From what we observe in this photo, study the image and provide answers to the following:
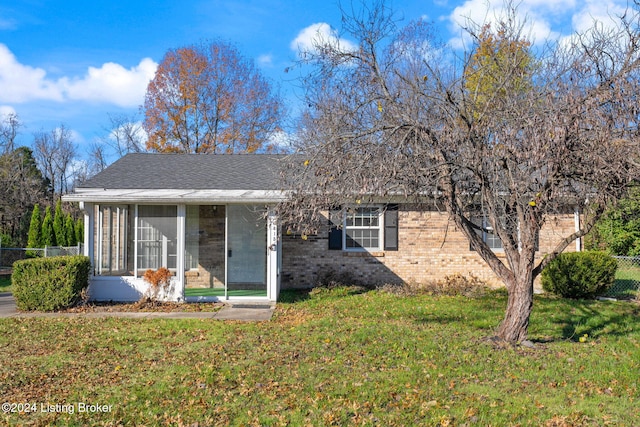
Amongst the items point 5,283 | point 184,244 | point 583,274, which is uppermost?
point 184,244

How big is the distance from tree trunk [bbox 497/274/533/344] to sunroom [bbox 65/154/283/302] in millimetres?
5368

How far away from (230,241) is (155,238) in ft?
5.50

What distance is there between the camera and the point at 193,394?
17.5ft

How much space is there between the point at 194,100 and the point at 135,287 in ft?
59.8

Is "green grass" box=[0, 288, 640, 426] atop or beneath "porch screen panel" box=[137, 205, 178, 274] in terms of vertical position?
beneath

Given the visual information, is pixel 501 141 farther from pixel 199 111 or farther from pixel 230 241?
pixel 199 111

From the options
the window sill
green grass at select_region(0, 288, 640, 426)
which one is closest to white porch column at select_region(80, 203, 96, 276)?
green grass at select_region(0, 288, 640, 426)

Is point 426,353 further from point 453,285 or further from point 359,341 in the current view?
point 453,285

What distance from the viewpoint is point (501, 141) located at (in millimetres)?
6391

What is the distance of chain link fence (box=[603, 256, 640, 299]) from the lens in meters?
12.8

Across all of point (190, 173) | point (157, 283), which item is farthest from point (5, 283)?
point (157, 283)

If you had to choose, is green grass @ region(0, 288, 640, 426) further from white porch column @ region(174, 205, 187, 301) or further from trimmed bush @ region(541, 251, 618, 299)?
trimmed bush @ region(541, 251, 618, 299)

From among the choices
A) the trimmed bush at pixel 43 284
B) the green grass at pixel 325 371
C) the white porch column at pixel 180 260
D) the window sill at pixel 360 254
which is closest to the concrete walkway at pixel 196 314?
the trimmed bush at pixel 43 284

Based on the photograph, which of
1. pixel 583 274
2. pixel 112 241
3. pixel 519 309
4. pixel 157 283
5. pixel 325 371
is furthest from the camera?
pixel 112 241
